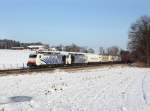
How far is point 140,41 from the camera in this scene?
338ft

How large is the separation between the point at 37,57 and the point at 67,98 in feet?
127

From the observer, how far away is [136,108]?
1526 cm

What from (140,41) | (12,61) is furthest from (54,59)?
(140,41)

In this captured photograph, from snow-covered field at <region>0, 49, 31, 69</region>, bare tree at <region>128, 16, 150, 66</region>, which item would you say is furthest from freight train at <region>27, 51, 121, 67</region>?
bare tree at <region>128, 16, 150, 66</region>

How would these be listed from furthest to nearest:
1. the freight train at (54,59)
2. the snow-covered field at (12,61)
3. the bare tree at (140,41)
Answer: the bare tree at (140,41), the snow-covered field at (12,61), the freight train at (54,59)

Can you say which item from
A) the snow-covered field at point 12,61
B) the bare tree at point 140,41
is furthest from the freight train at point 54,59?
the bare tree at point 140,41

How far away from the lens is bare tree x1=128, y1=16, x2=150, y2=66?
102625mm

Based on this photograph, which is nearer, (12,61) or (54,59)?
(54,59)

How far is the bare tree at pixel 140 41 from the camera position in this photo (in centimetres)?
10262

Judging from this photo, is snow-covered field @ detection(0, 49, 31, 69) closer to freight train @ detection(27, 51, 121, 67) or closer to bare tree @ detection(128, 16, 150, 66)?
freight train @ detection(27, 51, 121, 67)

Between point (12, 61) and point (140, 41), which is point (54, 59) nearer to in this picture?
point (12, 61)

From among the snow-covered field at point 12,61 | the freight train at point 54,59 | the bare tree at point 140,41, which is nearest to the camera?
the freight train at point 54,59

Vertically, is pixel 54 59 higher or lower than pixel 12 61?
higher

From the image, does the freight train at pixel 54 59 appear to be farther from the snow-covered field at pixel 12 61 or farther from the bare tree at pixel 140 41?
the bare tree at pixel 140 41
